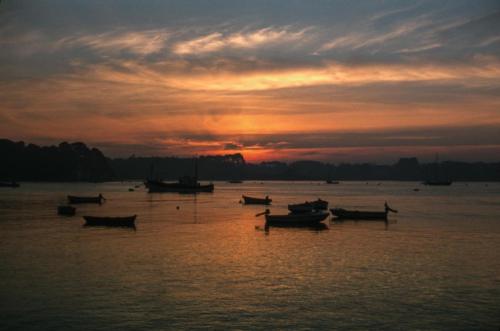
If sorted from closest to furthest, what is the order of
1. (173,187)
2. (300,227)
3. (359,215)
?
(300,227), (359,215), (173,187)

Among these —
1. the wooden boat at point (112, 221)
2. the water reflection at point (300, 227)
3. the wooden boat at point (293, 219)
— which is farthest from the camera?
the wooden boat at point (293, 219)

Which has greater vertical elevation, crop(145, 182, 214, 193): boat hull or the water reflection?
crop(145, 182, 214, 193): boat hull

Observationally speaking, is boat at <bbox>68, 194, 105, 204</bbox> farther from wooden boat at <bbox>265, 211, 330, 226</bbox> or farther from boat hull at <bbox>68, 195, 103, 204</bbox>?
wooden boat at <bbox>265, 211, 330, 226</bbox>

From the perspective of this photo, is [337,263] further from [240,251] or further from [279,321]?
[279,321]

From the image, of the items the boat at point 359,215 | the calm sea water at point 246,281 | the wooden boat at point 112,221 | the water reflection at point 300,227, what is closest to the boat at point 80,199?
the wooden boat at point 112,221

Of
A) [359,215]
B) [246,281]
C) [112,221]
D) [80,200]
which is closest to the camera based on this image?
[246,281]

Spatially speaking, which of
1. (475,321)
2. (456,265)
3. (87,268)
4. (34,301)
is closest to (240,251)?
(87,268)

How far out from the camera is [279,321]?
22375 mm

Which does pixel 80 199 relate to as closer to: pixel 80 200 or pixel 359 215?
pixel 80 200

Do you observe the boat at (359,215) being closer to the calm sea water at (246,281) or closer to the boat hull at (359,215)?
the boat hull at (359,215)

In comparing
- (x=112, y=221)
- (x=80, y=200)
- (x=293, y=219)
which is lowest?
(x=80, y=200)

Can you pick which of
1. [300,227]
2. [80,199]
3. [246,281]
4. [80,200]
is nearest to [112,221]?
[300,227]

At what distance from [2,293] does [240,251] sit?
67.0 ft

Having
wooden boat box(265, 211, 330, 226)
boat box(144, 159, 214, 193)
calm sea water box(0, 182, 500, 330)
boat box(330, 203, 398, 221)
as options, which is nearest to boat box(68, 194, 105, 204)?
boat box(144, 159, 214, 193)
